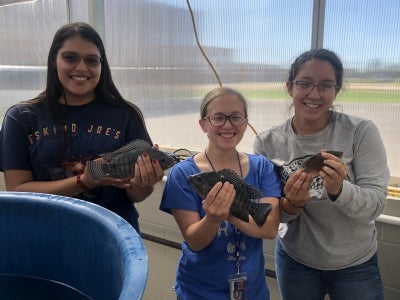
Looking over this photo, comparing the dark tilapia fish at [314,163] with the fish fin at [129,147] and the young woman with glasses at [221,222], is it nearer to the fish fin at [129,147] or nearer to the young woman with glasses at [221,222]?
the young woman with glasses at [221,222]

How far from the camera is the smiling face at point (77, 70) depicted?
1358 millimetres

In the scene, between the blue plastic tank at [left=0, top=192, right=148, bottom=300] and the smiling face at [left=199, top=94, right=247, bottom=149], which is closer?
the blue plastic tank at [left=0, top=192, right=148, bottom=300]

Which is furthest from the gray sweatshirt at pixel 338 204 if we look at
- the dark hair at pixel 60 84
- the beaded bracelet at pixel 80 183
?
the beaded bracelet at pixel 80 183

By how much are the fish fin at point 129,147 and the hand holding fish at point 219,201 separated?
35cm

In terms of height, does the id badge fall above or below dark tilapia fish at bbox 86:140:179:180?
below

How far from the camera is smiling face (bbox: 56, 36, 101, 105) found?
136 cm

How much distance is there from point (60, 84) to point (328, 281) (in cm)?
130

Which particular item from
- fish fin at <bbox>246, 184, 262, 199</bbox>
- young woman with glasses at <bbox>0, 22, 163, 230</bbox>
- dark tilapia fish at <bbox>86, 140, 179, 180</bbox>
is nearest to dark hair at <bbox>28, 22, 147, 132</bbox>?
young woman with glasses at <bbox>0, 22, 163, 230</bbox>

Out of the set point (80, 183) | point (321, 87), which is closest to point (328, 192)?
point (321, 87)

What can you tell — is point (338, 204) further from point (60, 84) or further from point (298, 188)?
point (60, 84)

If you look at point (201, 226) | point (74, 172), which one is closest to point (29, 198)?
point (74, 172)

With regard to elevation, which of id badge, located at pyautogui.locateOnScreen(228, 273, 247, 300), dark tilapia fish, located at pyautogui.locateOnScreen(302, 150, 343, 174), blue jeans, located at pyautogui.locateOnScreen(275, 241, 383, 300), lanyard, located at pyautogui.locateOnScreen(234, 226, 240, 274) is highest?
dark tilapia fish, located at pyautogui.locateOnScreen(302, 150, 343, 174)

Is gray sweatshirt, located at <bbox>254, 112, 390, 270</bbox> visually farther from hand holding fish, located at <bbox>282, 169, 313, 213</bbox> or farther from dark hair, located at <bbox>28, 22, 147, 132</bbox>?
dark hair, located at <bbox>28, 22, 147, 132</bbox>

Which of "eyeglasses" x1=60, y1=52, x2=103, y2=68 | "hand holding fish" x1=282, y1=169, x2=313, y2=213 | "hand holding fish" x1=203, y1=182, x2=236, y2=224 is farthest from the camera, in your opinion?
"eyeglasses" x1=60, y1=52, x2=103, y2=68
